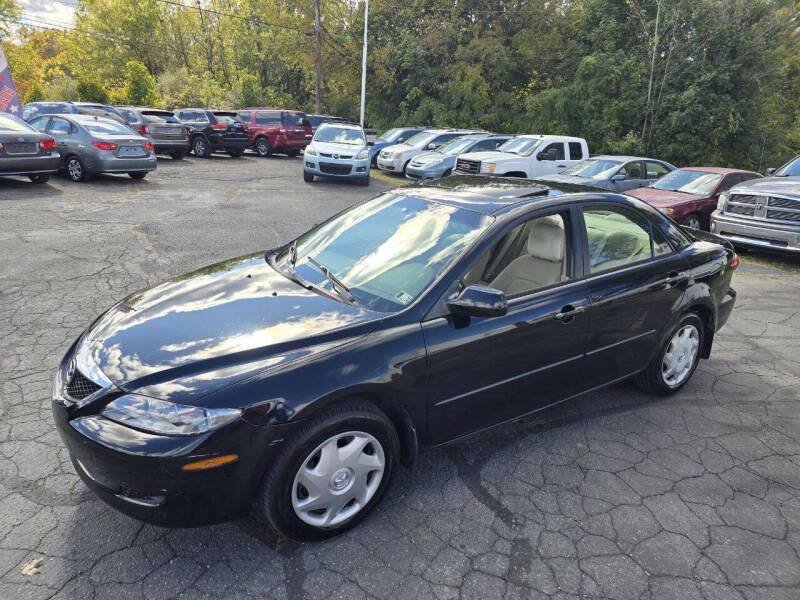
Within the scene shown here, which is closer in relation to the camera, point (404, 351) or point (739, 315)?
point (404, 351)

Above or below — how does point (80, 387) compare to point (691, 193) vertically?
below

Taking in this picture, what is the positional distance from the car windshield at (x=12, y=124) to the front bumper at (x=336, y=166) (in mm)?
6302

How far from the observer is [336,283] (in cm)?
318

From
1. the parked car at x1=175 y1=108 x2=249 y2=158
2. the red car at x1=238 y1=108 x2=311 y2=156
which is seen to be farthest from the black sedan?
the red car at x1=238 y1=108 x2=311 y2=156

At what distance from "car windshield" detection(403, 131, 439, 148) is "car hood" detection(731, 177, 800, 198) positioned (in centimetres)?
1119

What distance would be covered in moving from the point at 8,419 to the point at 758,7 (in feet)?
89.5

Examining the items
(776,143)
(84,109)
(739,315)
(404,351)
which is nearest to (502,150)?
(739,315)

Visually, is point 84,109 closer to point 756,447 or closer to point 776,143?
point 756,447

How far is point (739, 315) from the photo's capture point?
6.21 metres

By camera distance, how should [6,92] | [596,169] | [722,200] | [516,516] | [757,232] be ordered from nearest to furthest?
[516,516] → [757,232] → [722,200] → [596,169] → [6,92]

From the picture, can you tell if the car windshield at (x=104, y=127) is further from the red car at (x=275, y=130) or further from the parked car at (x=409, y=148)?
the red car at (x=275, y=130)

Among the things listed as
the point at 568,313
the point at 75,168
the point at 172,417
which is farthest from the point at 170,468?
the point at 75,168

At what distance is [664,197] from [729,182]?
56.9 inches

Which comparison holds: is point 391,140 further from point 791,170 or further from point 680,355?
point 680,355
